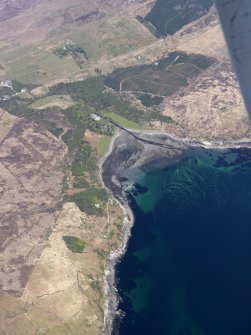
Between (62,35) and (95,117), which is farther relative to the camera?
(62,35)

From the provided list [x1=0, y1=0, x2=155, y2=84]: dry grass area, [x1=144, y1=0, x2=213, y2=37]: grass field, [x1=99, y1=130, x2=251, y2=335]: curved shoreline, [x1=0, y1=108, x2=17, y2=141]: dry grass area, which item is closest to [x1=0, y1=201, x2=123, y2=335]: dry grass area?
[x1=99, y1=130, x2=251, y2=335]: curved shoreline

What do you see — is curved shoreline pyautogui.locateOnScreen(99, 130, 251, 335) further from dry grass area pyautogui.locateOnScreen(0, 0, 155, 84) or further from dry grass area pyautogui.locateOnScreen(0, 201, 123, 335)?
dry grass area pyautogui.locateOnScreen(0, 0, 155, 84)

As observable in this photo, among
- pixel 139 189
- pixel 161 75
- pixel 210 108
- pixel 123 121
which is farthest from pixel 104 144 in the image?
pixel 161 75

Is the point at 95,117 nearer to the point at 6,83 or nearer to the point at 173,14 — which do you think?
the point at 6,83

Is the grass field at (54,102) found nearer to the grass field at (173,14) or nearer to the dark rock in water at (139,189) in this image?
the dark rock in water at (139,189)

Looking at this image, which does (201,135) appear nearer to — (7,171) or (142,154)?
(142,154)

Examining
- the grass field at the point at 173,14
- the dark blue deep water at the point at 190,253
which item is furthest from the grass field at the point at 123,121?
the grass field at the point at 173,14
